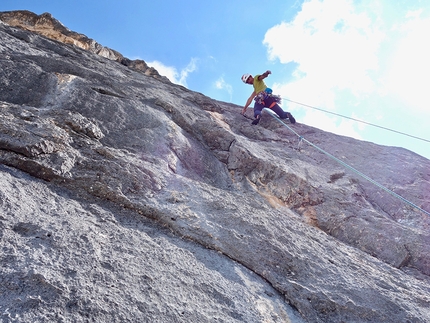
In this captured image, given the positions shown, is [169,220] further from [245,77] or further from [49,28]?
[49,28]

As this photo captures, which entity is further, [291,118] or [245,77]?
[245,77]

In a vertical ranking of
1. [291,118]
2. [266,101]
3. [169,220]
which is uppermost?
[266,101]

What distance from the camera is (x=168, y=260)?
2686mm

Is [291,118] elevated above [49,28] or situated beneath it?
situated beneath

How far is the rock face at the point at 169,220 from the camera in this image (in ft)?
7.29

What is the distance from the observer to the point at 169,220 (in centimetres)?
322

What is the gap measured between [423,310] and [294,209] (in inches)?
77.5

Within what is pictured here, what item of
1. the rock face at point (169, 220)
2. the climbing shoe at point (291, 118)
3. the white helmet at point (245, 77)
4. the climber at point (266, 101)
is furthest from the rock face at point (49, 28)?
the rock face at point (169, 220)

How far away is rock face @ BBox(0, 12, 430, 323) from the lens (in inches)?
87.5

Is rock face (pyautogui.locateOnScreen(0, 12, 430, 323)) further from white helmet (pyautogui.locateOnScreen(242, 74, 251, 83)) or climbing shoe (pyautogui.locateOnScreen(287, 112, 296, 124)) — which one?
white helmet (pyautogui.locateOnScreen(242, 74, 251, 83))

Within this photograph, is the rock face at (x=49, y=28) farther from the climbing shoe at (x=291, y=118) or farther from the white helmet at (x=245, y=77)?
the climbing shoe at (x=291, y=118)

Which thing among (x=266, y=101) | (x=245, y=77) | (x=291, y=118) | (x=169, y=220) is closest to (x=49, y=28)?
(x=245, y=77)

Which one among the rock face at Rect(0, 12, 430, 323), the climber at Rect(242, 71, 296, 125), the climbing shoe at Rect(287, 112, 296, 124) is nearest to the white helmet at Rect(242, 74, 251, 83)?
the climber at Rect(242, 71, 296, 125)

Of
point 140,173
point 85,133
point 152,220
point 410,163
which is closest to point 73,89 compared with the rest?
point 85,133
